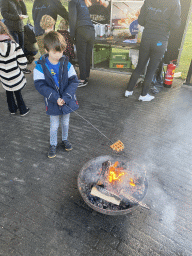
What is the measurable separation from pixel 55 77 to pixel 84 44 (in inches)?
109

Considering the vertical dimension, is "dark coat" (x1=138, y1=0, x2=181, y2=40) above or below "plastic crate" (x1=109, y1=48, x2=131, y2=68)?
above

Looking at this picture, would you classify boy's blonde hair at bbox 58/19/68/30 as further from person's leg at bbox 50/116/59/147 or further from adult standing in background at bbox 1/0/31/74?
person's leg at bbox 50/116/59/147

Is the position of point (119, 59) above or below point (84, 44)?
below

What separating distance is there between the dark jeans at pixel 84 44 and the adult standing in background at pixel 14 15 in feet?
7.32

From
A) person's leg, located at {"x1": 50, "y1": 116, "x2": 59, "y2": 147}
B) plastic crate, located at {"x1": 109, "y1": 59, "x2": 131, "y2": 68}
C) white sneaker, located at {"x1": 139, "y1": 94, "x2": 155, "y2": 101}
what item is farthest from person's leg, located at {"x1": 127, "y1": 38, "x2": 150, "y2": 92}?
person's leg, located at {"x1": 50, "y1": 116, "x2": 59, "y2": 147}

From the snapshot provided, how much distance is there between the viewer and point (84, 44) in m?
4.77

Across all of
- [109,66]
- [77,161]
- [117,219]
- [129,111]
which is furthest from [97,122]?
[109,66]

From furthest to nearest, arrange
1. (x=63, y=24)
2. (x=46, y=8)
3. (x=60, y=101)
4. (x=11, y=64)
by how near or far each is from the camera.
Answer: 1. (x=63, y=24)
2. (x=46, y=8)
3. (x=11, y=64)
4. (x=60, y=101)

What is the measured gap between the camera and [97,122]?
387 centimetres

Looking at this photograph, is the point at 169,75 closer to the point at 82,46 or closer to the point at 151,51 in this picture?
the point at 151,51

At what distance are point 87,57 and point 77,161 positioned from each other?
11.0ft

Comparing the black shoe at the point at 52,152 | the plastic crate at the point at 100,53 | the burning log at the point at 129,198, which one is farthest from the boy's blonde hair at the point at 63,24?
the burning log at the point at 129,198

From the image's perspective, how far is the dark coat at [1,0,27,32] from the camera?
5.17 m

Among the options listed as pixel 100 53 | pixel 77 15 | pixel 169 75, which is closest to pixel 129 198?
pixel 169 75
